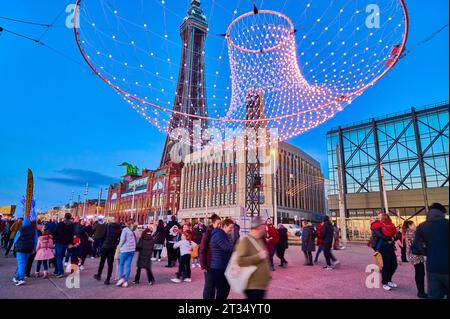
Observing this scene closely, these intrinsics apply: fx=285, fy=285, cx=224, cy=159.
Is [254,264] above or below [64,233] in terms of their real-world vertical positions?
below

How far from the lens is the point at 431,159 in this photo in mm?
38781

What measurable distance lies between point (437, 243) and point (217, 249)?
3030 mm

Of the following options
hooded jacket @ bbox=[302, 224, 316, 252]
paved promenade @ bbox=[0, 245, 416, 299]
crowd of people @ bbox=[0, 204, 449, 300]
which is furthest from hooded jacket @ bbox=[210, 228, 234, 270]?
hooded jacket @ bbox=[302, 224, 316, 252]

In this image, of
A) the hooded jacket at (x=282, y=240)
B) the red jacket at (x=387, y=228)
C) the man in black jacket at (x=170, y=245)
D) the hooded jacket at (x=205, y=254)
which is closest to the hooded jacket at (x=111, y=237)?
the man in black jacket at (x=170, y=245)

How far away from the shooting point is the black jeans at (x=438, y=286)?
11.4 ft

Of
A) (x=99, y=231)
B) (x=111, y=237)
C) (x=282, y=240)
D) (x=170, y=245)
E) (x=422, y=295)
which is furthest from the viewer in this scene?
(x=282, y=240)

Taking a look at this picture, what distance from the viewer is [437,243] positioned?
3627 mm

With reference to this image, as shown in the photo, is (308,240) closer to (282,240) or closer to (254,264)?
(282,240)

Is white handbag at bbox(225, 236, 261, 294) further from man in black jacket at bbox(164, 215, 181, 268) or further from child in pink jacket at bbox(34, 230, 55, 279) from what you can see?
man in black jacket at bbox(164, 215, 181, 268)

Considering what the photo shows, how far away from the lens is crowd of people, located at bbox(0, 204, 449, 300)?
11.9ft

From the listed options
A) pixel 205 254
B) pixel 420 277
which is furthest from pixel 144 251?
pixel 420 277

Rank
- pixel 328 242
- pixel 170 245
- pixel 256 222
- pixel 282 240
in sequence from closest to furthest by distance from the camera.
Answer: pixel 256 222 < pixel 328 242 < pixel 170 245 < pixel 282 240
